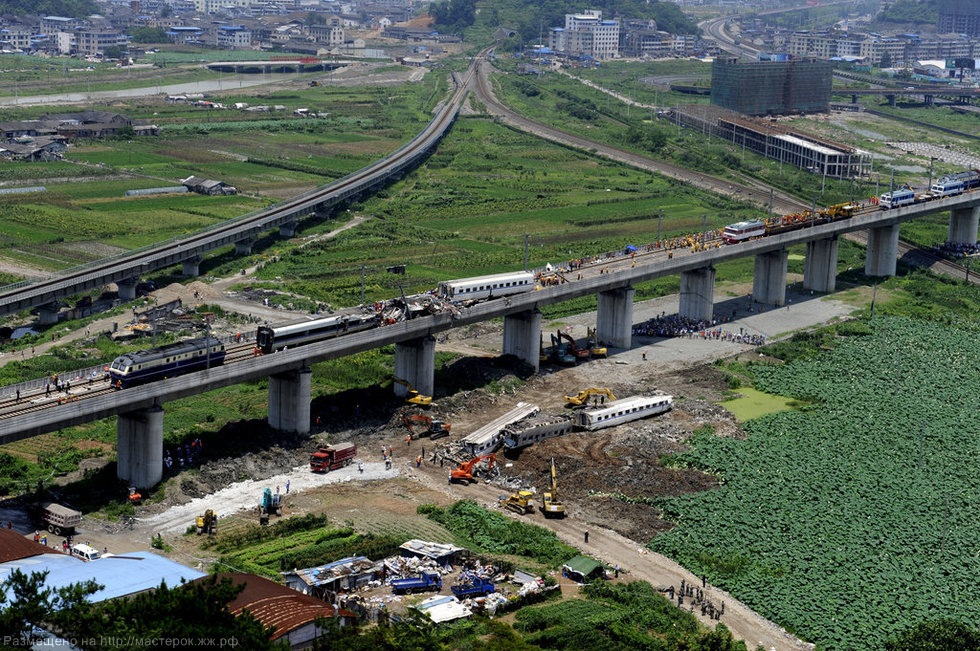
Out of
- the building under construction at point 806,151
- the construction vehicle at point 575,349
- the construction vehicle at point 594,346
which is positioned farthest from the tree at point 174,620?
the building under construction at point 806,151

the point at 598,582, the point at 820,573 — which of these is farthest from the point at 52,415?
Result: the point at 820,573

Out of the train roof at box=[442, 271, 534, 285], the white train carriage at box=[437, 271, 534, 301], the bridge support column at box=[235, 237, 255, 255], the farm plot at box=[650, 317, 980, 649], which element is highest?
the train roof at box=[442, 271, 534, 285]

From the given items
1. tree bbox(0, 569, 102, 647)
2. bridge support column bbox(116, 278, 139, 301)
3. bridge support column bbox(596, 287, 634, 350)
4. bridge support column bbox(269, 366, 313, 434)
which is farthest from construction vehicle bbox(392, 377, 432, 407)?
tree bbox(0, 569, 102, 647)

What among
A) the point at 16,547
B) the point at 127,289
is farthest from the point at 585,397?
the point at 127,289

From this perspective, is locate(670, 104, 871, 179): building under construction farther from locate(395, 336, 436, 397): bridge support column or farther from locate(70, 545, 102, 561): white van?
locate(70, 545, 102, 561): white van

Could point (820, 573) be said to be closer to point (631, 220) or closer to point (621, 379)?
point (621, 379)

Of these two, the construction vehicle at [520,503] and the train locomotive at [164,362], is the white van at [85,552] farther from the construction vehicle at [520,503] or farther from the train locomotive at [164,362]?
the construction vehicle at [520,503]
